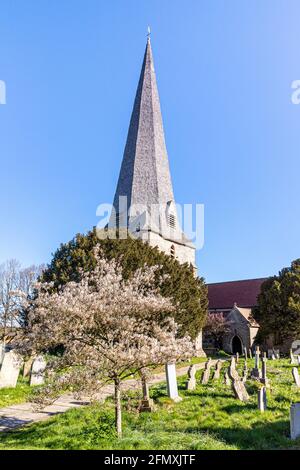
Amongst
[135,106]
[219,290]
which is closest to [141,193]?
[135,106]

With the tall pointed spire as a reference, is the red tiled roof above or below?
below

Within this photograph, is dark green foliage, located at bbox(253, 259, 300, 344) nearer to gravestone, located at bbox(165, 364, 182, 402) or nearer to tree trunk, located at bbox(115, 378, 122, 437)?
gravestone, located at bbox(165, 364, 182, 402)

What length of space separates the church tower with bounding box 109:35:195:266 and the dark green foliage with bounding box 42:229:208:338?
6.54 m

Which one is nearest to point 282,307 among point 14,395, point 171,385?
point 171,385

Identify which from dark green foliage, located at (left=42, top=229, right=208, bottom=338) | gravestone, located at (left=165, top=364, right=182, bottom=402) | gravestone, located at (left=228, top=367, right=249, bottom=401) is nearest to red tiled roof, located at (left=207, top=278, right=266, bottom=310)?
dark green foliage, located at (left=42, top=229, right=208, bottom=338)

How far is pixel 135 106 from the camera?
41.3 metres

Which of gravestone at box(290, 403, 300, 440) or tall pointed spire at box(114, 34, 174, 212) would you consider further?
tall pointed spire at box(114, 34, 174, 212)

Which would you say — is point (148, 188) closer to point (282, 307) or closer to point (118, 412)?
point (282, 307)

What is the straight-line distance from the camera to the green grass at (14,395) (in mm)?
11800

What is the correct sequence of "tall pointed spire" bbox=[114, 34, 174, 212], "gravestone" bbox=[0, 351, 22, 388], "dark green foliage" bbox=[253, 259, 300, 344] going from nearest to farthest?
"gravestone" bbox=[0, 351, 22, 388]
"dark green foliage" bbox=[253, 259, 300, 344]
"tall pointed spire" bbox=[114, 34, 174, 212]

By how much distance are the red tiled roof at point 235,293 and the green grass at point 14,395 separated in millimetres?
37918

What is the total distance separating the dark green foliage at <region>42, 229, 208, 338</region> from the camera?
23641 mm

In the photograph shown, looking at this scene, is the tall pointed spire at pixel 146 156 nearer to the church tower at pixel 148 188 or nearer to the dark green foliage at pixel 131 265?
the church tower at pixel 148 188
